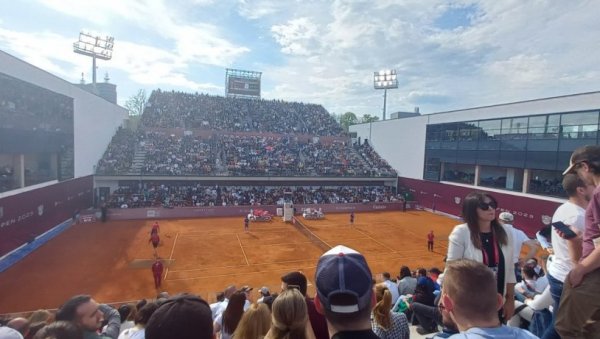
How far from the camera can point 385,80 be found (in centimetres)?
6053

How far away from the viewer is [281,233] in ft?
86.3

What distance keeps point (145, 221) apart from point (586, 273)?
103ft

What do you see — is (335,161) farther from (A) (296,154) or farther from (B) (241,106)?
(B) (241,106)

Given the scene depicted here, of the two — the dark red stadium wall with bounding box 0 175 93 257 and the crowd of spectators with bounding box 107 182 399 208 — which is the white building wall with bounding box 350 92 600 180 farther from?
the dark red stadium wall with bounding box 0 175 93 257

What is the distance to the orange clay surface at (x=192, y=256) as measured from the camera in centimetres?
1510

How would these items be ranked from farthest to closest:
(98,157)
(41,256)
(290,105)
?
(290,105) < (98,157) < (41,256)

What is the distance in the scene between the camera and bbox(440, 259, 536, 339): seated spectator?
206 cm

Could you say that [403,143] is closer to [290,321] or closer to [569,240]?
[569,240]

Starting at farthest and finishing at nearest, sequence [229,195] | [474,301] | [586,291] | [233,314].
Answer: [229,195] < [233,314] < [586,291] < [474,301]

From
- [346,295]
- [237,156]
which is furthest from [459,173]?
[346,295]

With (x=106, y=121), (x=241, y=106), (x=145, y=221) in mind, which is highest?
(x=241, y=106)

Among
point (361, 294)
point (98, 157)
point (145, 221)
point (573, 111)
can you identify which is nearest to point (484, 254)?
point (361, 294)

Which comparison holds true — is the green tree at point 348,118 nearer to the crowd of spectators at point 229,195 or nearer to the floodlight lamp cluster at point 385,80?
the floodlight lamp cluster at point 385,80

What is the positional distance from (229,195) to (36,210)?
17.4 m
